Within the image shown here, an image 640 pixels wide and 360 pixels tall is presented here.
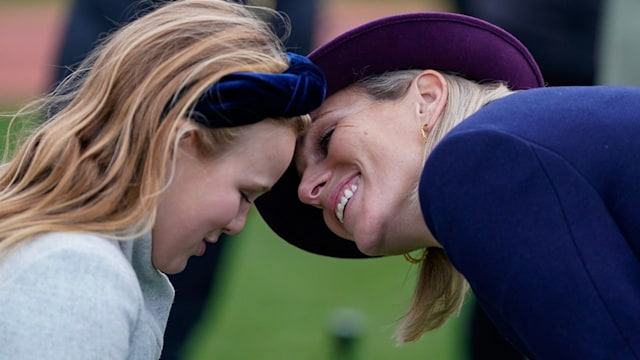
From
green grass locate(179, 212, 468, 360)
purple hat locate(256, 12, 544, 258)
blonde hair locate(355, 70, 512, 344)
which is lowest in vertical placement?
green grass locate(179, 212, 468, 360)

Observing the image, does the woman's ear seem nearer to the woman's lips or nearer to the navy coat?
the woman's lips

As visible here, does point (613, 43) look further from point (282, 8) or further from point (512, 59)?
point (512, 59)

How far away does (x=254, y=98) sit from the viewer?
2.61 metres

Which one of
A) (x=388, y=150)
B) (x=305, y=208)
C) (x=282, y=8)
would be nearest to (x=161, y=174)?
(x=388, y=150)

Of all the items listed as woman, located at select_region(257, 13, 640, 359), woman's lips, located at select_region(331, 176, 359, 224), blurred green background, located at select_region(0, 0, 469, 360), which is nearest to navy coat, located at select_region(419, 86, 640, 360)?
woman, located at select_region(257, 13, 640, 359)

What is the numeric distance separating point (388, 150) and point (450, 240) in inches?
19.7

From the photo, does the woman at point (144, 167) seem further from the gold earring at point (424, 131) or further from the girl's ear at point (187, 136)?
the gold earring at point (424, 131)

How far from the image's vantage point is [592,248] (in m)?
2.25

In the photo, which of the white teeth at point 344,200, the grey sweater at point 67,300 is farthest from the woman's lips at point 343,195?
the grey sweater at point 67,300

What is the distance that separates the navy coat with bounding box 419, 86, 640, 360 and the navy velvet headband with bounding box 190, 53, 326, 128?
43 cm

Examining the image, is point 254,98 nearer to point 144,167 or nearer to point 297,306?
point 144,167

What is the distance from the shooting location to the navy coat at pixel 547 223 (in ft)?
7.35

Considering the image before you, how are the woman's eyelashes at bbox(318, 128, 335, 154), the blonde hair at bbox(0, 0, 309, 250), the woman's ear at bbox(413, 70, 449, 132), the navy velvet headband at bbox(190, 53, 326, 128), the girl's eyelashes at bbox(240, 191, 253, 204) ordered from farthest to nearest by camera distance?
1. the woman's eyelashes at bbox(318, 128, 335, 154)
2. the woman's ear at bbox(413, 70, 449, 132)
3. the girl's eyelashes at bbox(240, 191, 253, 204)
4. the navy velvet headband at bbox(190, 53, 326, 128)
5. the blonde hair at bbox(0, 0, 309, 250)

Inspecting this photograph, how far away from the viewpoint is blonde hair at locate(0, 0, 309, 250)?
2.46m
